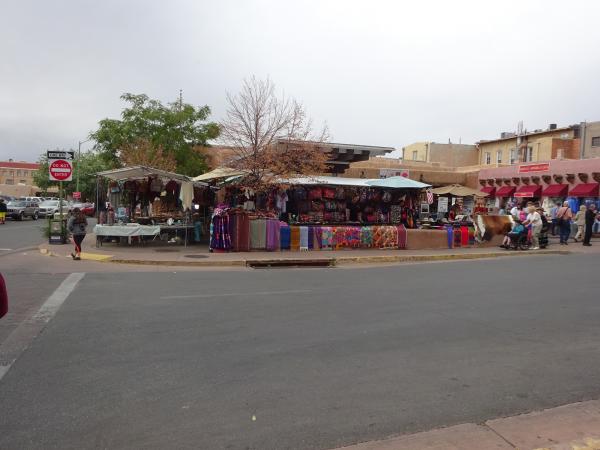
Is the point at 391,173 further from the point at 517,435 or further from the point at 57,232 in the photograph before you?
the point at 517,435

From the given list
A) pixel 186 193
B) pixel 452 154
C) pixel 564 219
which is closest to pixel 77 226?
pixel 186 193

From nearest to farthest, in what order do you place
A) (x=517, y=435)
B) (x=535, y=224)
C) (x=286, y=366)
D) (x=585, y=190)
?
(x=517, y=435) < (x=286, y=366) < (x=535, y=224) < (x=585, y=190)

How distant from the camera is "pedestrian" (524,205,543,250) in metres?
18.6

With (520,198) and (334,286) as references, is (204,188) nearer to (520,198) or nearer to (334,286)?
(334,286)

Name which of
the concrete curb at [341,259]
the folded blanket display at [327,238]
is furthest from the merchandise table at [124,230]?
the folded blanket display at [327,238]

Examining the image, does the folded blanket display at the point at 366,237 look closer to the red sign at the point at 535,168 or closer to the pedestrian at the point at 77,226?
the pedestrian at the point at 77,226

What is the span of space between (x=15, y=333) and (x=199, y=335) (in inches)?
92.9

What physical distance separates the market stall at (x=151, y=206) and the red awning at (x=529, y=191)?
73.5 ft

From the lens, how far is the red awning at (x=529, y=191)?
110 feet

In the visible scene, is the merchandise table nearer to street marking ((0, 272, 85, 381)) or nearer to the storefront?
street marking ((0, 272, 85, 381))

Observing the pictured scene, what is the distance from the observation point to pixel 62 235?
1756cm

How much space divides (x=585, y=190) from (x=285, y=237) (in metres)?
21.0

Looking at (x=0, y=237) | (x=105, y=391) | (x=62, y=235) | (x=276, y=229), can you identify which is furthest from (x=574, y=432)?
(x=0, y=237)

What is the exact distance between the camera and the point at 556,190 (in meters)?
31.6
